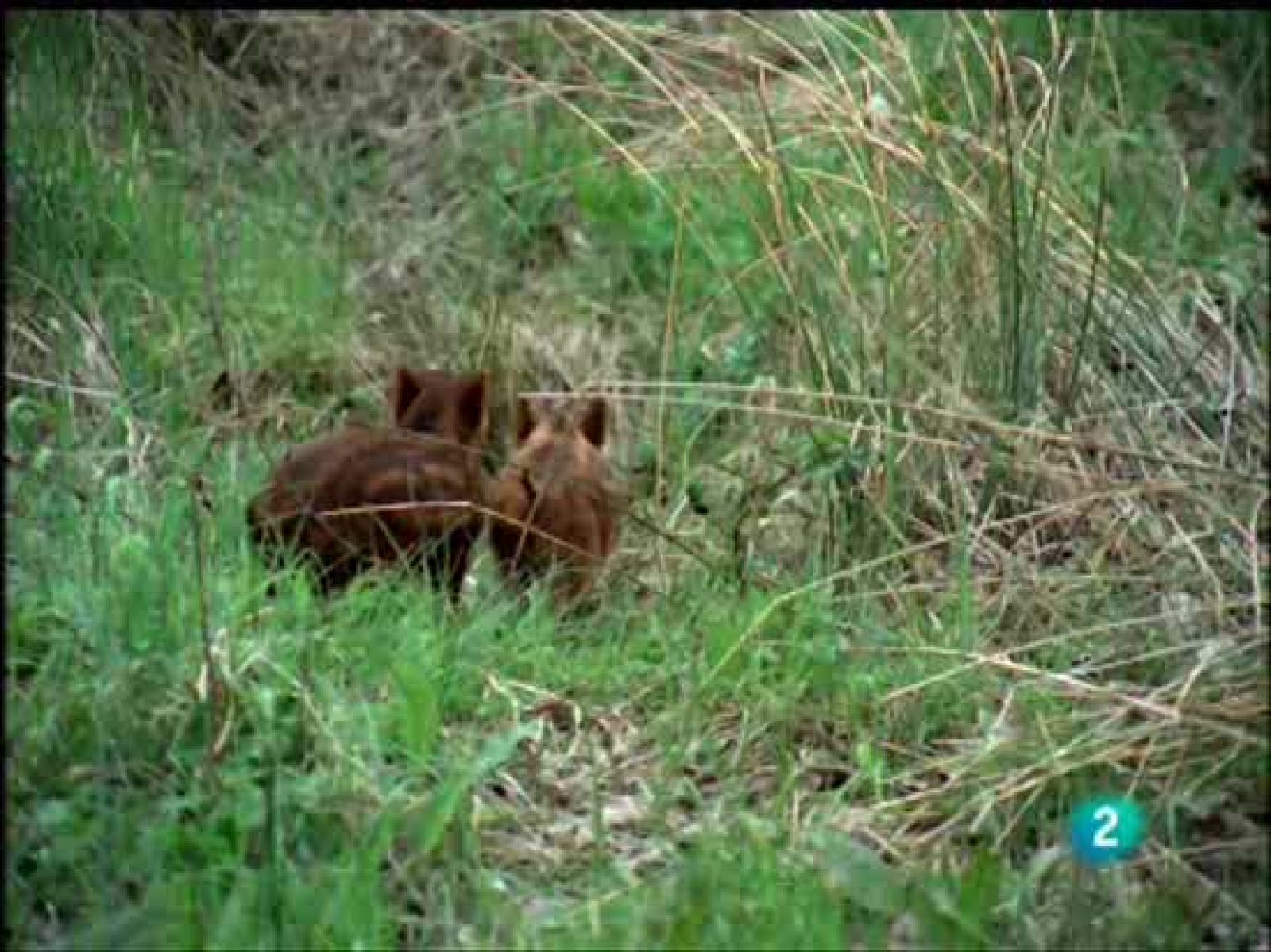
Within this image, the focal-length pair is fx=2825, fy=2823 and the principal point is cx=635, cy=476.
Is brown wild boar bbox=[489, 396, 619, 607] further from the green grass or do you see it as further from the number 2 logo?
the number 2 logo

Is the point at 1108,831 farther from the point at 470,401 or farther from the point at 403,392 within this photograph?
the point at 403,392

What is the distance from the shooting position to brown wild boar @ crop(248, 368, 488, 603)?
22.3ft

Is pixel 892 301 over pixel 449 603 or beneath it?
over

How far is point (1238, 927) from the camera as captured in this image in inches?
203

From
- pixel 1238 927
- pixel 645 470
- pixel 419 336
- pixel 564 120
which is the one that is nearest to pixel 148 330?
pixel 419 336

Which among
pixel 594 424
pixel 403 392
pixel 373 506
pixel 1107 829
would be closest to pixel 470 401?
pixel 403 392

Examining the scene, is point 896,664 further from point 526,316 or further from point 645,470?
point 526,316

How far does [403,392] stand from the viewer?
7648mm

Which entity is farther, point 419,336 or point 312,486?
point 419,336

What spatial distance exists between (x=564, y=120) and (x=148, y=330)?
2169 mm

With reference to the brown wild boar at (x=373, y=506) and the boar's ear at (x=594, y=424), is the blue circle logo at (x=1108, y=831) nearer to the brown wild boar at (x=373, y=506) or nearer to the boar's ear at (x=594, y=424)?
the brown wild boar at (x=373, y=506)

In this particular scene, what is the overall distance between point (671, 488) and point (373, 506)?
5.31 ft

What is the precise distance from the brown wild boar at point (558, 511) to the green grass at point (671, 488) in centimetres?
13

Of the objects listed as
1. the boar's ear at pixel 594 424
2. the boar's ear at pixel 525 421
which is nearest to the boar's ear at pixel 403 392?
the boar's ear at pixel 525 421
